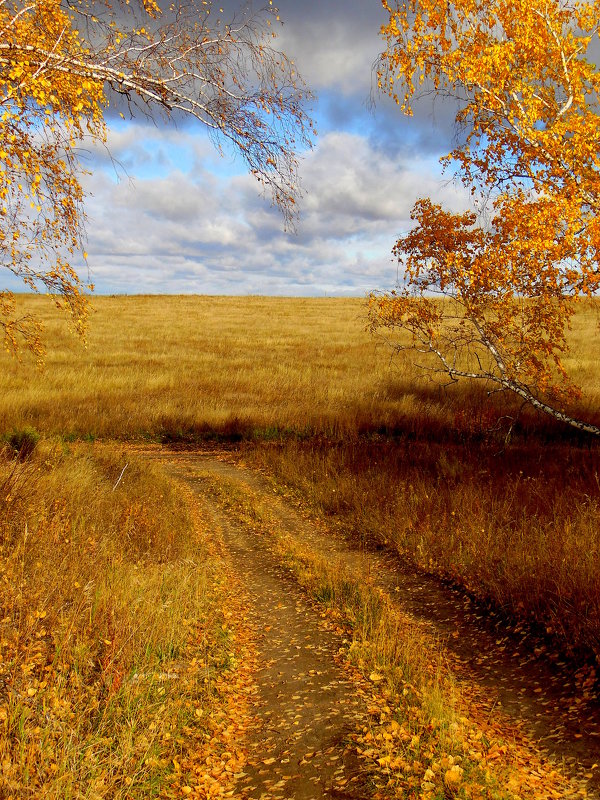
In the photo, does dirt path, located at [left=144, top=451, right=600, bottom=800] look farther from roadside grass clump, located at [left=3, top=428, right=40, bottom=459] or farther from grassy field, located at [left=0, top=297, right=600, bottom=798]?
roadside grass clump, located at [left=3, top=428, right=40, bottom=459]

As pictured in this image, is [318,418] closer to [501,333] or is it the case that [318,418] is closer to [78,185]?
[501,333]

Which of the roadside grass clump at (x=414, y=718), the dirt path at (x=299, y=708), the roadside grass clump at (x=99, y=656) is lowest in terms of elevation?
the dirt path at (x=299, y=708)

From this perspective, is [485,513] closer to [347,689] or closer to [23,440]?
[347,689]

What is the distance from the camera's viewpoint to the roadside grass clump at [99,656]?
381 cm

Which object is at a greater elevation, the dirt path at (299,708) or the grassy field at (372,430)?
the grassy field at (372,430)

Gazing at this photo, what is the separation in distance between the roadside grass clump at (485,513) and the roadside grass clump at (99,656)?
3.54 m

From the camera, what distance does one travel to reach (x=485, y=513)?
31.4 feet

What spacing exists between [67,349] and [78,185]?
29855 millimetres

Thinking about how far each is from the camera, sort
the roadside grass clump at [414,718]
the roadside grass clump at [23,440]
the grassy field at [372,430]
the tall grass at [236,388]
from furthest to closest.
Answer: the tall grass at [236,388] < the roadside grass clump at [23,440] < the grassy field at [372,430] < the roadside grass clump at [414,718]

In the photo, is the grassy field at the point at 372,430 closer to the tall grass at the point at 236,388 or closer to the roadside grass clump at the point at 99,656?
the tall grass at the point at 236,388

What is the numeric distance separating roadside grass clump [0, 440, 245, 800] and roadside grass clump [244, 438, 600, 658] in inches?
139

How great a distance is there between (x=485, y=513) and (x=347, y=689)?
500 centimetres

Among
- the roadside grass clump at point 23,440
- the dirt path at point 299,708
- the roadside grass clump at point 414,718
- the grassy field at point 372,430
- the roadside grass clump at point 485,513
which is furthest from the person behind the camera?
the roadside grass clump at point 23,440

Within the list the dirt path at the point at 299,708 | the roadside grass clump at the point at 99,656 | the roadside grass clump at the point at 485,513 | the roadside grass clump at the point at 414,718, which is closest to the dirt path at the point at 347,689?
the dirt path at the point at 299,708
